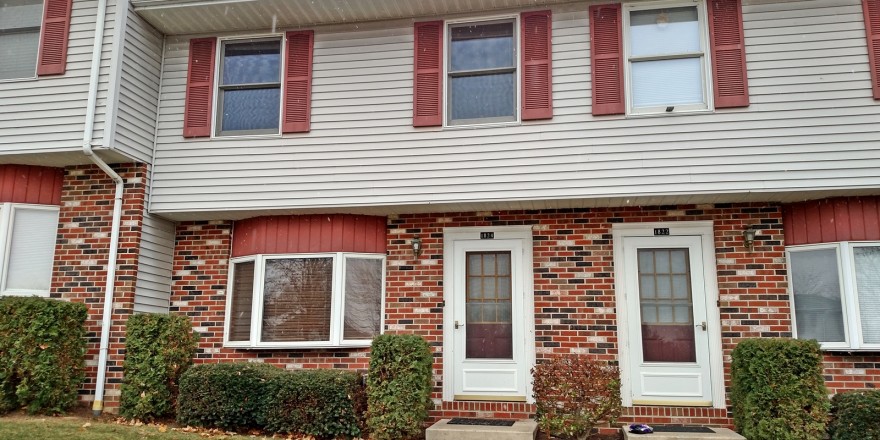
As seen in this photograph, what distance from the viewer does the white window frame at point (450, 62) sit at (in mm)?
8215

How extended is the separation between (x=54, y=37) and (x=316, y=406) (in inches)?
223

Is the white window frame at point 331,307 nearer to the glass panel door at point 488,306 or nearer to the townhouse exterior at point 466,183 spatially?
the townhouse exterior at point 466,183

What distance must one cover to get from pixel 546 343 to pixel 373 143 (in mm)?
3189

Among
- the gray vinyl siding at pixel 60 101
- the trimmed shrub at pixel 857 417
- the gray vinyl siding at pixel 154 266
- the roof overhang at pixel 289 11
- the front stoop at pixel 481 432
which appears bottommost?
the front stoop at pixel 481 432

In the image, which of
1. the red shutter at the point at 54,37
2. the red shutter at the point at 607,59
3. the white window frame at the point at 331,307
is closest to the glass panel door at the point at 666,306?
the red shutter at the point at 607,59

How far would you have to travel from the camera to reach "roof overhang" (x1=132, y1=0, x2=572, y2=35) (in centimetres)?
838

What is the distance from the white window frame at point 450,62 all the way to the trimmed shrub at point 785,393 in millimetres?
3685

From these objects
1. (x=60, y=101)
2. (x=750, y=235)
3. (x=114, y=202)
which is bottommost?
(x=750, y=235)

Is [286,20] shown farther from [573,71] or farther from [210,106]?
[573,71]

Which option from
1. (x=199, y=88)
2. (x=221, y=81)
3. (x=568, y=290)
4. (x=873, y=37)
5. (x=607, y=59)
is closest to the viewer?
(x=873, y=37)

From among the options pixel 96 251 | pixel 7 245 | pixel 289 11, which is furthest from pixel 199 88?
pixel 7 245

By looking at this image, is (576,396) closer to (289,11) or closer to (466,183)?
(466,183)

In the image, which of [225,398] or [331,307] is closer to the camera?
[225,398]

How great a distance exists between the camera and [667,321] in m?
7.90
